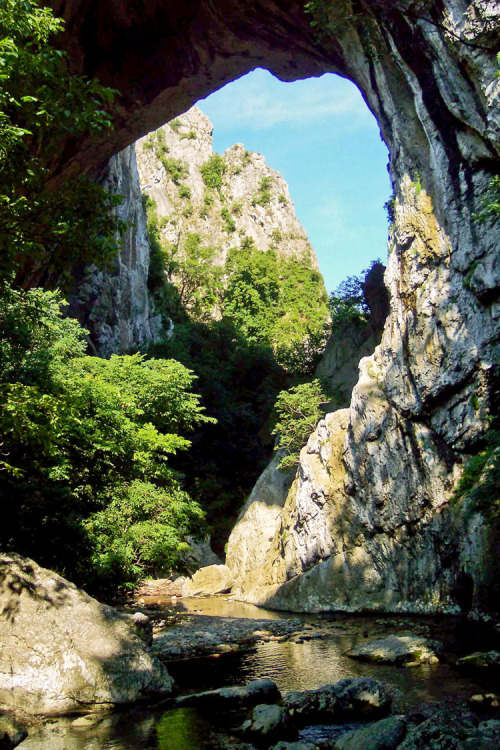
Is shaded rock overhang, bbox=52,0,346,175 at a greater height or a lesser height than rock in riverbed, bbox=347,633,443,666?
greater

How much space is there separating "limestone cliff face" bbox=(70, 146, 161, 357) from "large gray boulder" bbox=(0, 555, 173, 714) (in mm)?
21090

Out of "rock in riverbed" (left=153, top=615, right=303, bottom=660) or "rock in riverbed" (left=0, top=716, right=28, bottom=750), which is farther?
"rock in riverbed" (left=153, top=615, right=303, bottom=660)

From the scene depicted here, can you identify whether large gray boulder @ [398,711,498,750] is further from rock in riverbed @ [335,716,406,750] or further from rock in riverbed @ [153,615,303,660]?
rock in riverbed @ [153,615,303,660]

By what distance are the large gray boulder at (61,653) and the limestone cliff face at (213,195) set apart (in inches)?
2032

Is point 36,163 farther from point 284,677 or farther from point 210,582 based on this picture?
point 210,582

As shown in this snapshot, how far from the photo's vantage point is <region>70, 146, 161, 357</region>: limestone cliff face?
30.8 m

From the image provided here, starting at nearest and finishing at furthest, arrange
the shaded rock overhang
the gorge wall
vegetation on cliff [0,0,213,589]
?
vegetation on cliff [0,0,213,589]
the gorge wall
the shaded rock overhang

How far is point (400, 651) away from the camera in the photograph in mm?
10477

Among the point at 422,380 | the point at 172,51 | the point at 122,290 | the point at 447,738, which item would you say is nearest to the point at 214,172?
the point at 122,290

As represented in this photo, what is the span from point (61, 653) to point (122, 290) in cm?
2839

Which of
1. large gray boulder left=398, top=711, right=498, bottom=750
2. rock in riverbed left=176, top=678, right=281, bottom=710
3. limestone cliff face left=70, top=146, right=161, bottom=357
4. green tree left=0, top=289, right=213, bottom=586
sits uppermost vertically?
limestone cliff face left=70, top=146, right=161, bottom=357

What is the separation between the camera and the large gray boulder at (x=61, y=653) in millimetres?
7520

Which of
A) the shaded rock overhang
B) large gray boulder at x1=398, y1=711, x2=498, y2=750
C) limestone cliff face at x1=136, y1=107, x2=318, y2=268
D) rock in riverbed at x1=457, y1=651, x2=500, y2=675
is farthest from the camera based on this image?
limestone cliff face at x1=136, y1=107, x2=318, y2=268

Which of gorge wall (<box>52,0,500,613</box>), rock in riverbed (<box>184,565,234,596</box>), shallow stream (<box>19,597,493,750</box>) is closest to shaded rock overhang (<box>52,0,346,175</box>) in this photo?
gorge wall (<box>52,0,500,613</box>)
